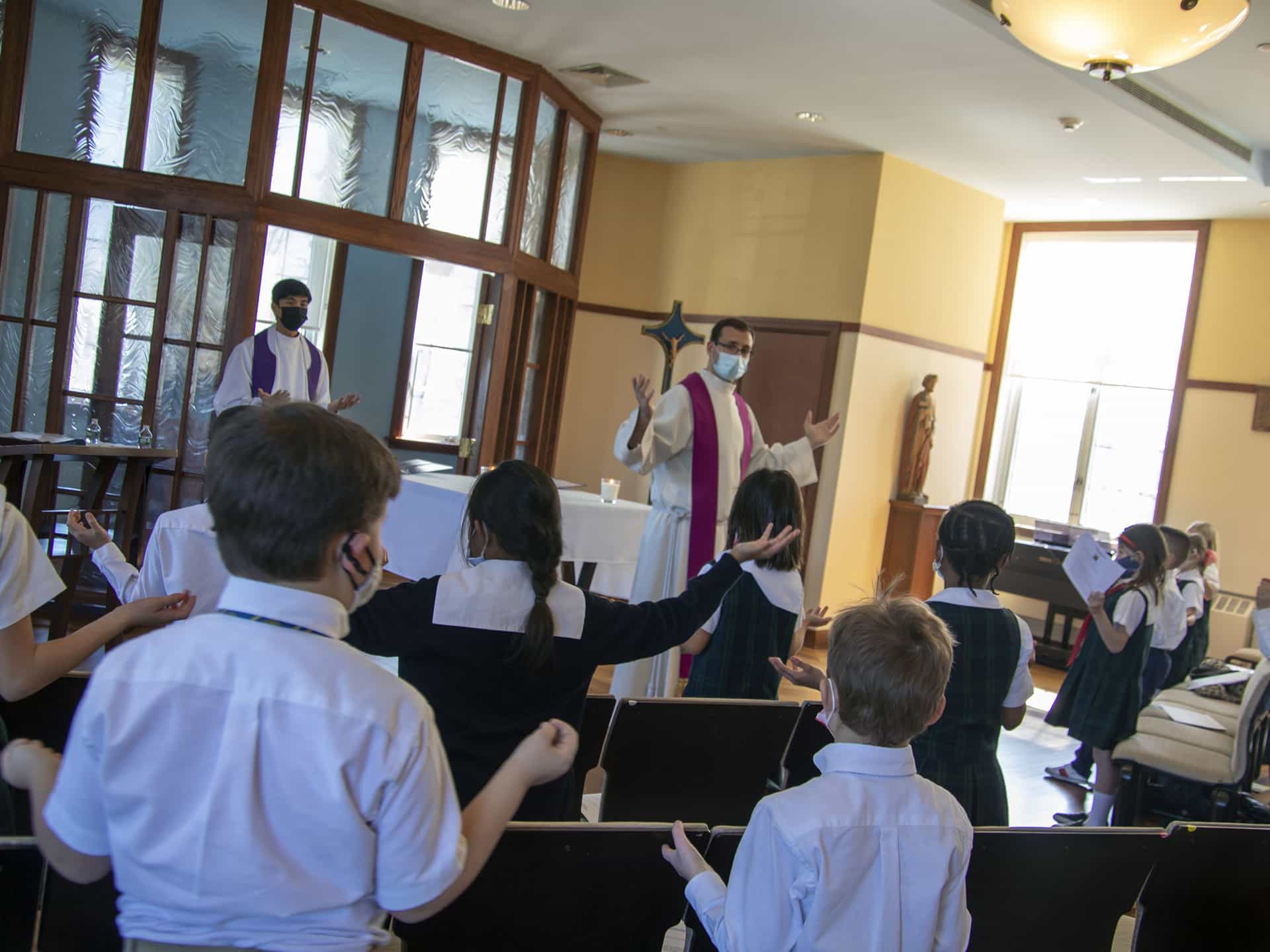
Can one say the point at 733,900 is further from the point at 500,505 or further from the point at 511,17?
the point at 511,17

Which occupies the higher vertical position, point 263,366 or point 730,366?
point 730,366

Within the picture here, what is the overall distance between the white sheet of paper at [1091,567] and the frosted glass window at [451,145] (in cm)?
376

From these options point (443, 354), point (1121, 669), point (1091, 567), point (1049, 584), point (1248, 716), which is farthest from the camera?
point (1049, 584)

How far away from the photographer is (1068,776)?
4.53m

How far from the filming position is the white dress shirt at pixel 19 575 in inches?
59.3

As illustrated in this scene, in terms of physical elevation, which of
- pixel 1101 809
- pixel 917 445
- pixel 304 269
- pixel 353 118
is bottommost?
pixel 1101 809

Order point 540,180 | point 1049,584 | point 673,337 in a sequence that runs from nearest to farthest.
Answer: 1. point 673,337
2. point 540,180
3. point 1049,584

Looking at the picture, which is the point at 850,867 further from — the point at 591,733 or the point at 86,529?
the point at 86,529

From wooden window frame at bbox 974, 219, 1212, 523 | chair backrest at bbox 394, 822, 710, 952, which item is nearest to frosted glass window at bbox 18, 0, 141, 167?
chair backrest at bbox 394, 822, 710, 952

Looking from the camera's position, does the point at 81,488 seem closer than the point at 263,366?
No

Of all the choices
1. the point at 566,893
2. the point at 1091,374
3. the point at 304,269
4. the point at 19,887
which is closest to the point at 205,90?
the point at 304,269

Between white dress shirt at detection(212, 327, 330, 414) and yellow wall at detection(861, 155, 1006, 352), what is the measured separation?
355 cm

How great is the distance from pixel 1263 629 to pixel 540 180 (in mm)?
4420

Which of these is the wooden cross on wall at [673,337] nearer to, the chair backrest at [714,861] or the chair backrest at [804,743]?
the chair backrest at [804,743]
